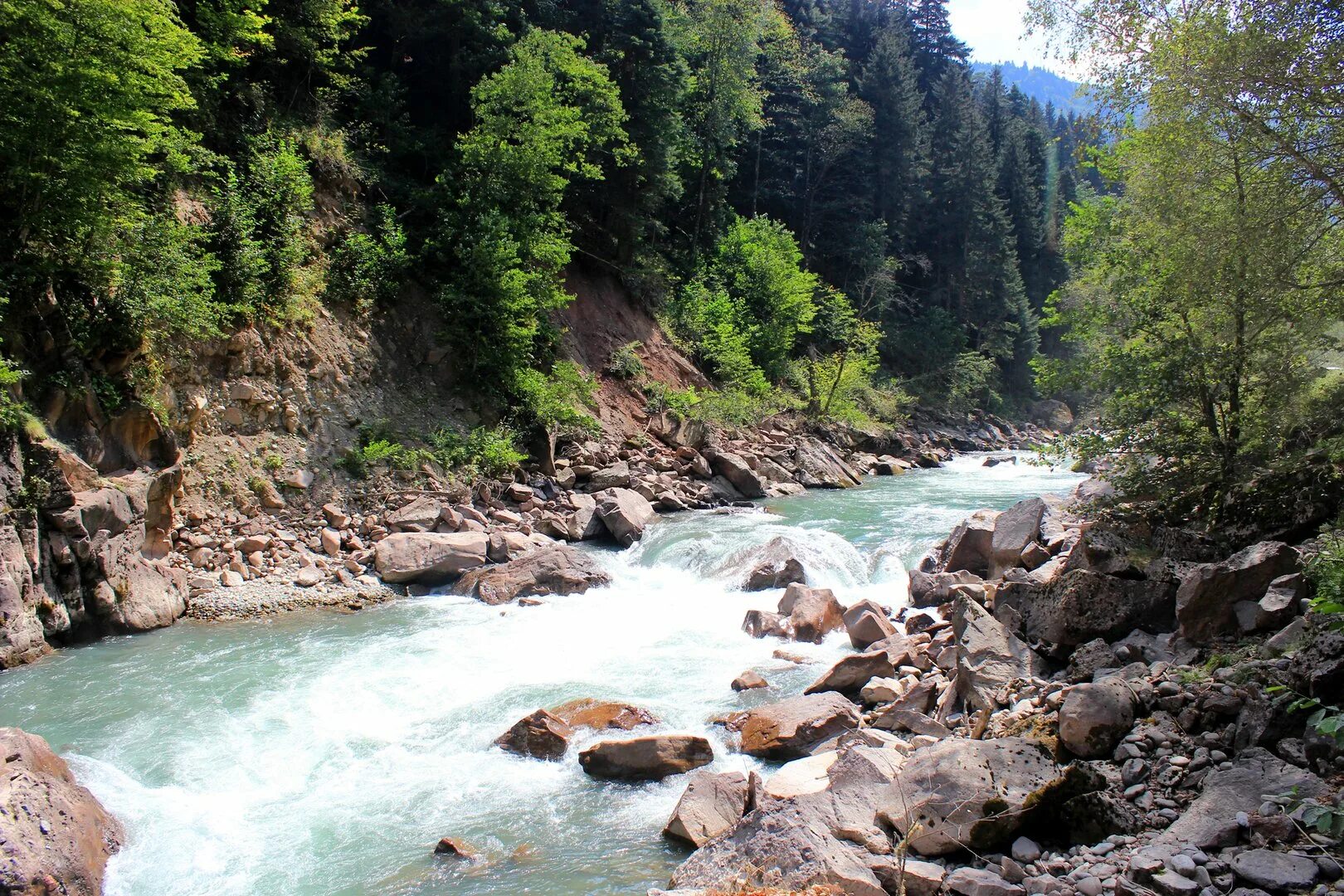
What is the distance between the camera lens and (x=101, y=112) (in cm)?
1116

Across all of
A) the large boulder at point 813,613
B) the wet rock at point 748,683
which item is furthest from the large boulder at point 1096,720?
the large boulder at point 813,613

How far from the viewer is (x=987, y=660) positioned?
8.09 meters

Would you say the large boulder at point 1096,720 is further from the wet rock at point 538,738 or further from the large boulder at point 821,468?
the large boulder at point 821,468

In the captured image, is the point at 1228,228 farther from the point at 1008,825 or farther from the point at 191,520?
the point at 191,520

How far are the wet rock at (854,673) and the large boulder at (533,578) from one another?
18.9 ft

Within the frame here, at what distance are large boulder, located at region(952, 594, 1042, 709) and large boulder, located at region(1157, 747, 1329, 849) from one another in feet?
7.81

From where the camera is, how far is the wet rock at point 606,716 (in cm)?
858

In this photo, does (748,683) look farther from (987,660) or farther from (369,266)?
(369,266)

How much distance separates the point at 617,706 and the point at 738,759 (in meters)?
1.58

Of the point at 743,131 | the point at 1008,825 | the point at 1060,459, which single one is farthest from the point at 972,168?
the point at 1008,825

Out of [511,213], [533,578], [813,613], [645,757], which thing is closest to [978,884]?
[645,757]

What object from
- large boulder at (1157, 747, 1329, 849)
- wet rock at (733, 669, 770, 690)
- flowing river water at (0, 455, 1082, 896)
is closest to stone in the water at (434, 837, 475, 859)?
flowing river water at (0, 455, 1082, 896)

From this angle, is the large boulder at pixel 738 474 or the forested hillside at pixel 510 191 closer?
the forested hillside at pixel 510 191

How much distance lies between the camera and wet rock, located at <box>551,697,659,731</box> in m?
8.58
